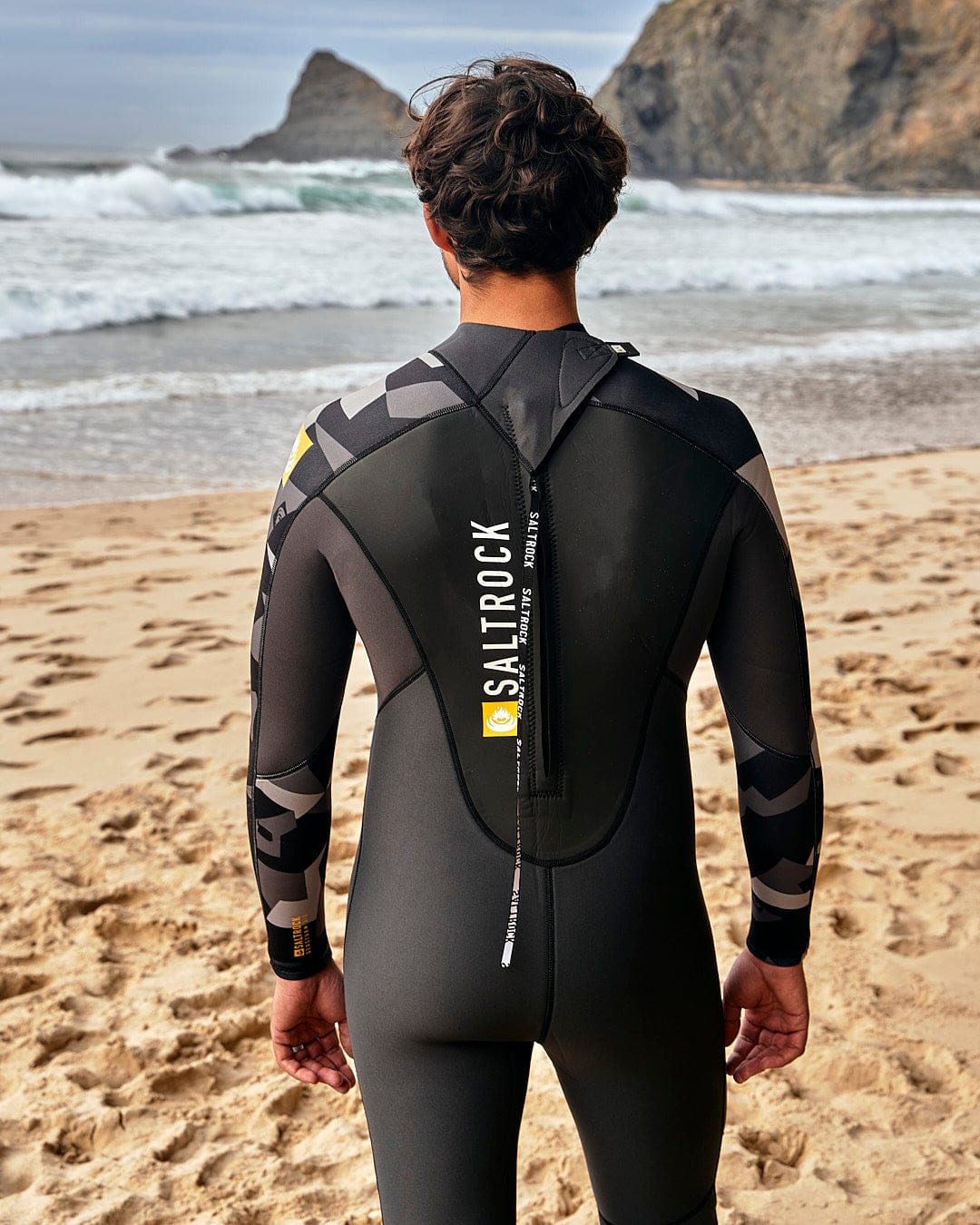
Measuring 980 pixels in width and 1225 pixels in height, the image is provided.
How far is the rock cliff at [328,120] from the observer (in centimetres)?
6200

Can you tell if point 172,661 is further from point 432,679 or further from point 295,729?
point 432,679

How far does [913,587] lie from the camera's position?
5340 mm

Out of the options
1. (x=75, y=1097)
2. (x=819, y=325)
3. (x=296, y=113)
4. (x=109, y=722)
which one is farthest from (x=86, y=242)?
(x=296, y=113)

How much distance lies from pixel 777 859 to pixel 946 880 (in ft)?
6.54

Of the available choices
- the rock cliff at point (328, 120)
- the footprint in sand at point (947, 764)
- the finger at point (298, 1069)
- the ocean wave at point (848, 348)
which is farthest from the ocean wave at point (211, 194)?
the rock cliff at point (328, 120)

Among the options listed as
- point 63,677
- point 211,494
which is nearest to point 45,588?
point 63,677

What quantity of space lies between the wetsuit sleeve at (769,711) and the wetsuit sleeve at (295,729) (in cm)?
42

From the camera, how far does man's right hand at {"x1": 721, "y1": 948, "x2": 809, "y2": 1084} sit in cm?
143

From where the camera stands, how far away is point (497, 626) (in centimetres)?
120

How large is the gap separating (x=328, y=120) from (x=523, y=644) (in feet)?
239

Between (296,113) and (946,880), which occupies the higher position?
(296,113)

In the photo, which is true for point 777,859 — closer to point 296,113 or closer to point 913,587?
point 913,587

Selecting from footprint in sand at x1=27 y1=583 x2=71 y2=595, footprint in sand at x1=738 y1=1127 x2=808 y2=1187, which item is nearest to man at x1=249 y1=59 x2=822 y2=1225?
footprint in sand at x1=738 y1=1127 x2=808 y2=1187

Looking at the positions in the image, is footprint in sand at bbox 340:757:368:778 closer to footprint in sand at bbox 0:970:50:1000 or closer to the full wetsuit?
footprint in sand at bbox 0:970:50:1000
